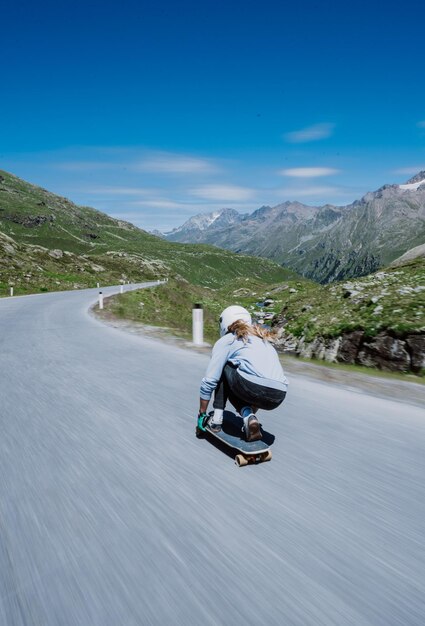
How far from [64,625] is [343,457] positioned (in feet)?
9.31

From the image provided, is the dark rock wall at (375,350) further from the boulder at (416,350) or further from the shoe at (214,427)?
the shoe at (214,427)

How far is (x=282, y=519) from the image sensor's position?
3016 millimetres

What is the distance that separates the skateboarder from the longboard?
8cm

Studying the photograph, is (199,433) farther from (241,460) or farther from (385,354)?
(385,354)

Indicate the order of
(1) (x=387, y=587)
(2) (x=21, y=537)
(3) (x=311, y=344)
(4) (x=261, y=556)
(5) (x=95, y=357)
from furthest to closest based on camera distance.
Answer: (3) (x=311, y=344), (5) (x=95, y=357), (2) (x=21, y=537), (4) (x=261, y=556), (1) (x=387, y=587)

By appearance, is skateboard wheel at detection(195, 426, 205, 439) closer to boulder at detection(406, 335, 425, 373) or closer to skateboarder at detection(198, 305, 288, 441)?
skateboarder at detection(198, 305, 288, 441)

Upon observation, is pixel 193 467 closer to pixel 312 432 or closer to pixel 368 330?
pixel 312 432

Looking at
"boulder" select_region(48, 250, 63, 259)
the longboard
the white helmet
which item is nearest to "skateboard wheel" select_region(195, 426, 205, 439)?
the longboard

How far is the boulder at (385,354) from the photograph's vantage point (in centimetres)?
835

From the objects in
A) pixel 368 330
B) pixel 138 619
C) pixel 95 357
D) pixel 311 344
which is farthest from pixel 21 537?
pixel 311 344

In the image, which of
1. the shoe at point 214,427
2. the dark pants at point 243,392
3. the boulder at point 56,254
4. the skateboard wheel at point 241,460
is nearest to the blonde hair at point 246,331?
the dark pants at point 243,392

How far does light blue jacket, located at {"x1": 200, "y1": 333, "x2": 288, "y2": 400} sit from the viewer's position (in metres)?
4.09

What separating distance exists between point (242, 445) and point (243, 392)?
0.51 metres

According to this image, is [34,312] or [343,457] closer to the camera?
[343,457]
